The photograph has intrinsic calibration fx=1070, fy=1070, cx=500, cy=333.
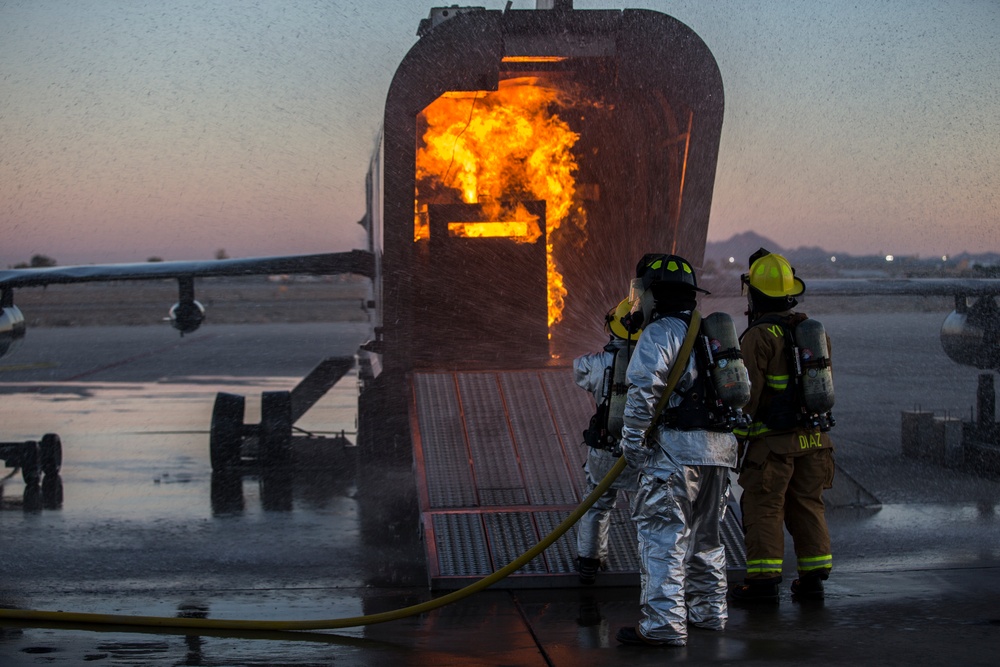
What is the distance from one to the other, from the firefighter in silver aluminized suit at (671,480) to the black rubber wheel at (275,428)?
5.95m

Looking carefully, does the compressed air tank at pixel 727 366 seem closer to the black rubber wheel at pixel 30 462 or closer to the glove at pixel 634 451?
the glove at pixel 634 451

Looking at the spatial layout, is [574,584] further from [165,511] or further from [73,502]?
[73,502]

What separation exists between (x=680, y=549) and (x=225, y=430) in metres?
→ 6.55

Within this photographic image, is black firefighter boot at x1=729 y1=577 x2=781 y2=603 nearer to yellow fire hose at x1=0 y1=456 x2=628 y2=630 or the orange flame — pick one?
→ yellow fire hose at x1=0 y1=456 x2=628 y2=630

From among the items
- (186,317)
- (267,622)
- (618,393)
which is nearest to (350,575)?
(267,622)


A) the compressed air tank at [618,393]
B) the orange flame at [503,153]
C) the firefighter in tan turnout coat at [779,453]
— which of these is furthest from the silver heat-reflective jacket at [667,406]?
the orange flame at [503,153]

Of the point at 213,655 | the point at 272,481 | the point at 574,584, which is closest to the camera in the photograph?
the point at 213,655

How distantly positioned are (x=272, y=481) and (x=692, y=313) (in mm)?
6166

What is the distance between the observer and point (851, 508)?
26.6 ft

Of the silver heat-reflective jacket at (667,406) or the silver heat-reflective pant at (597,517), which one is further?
the silver heat-reflective pant at (597,517)

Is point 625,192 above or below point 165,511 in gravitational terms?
above

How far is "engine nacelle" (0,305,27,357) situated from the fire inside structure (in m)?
4.79

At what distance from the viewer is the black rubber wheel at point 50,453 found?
963 cm

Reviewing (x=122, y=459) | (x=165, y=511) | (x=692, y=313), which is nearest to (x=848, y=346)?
(x=122, y=459)
